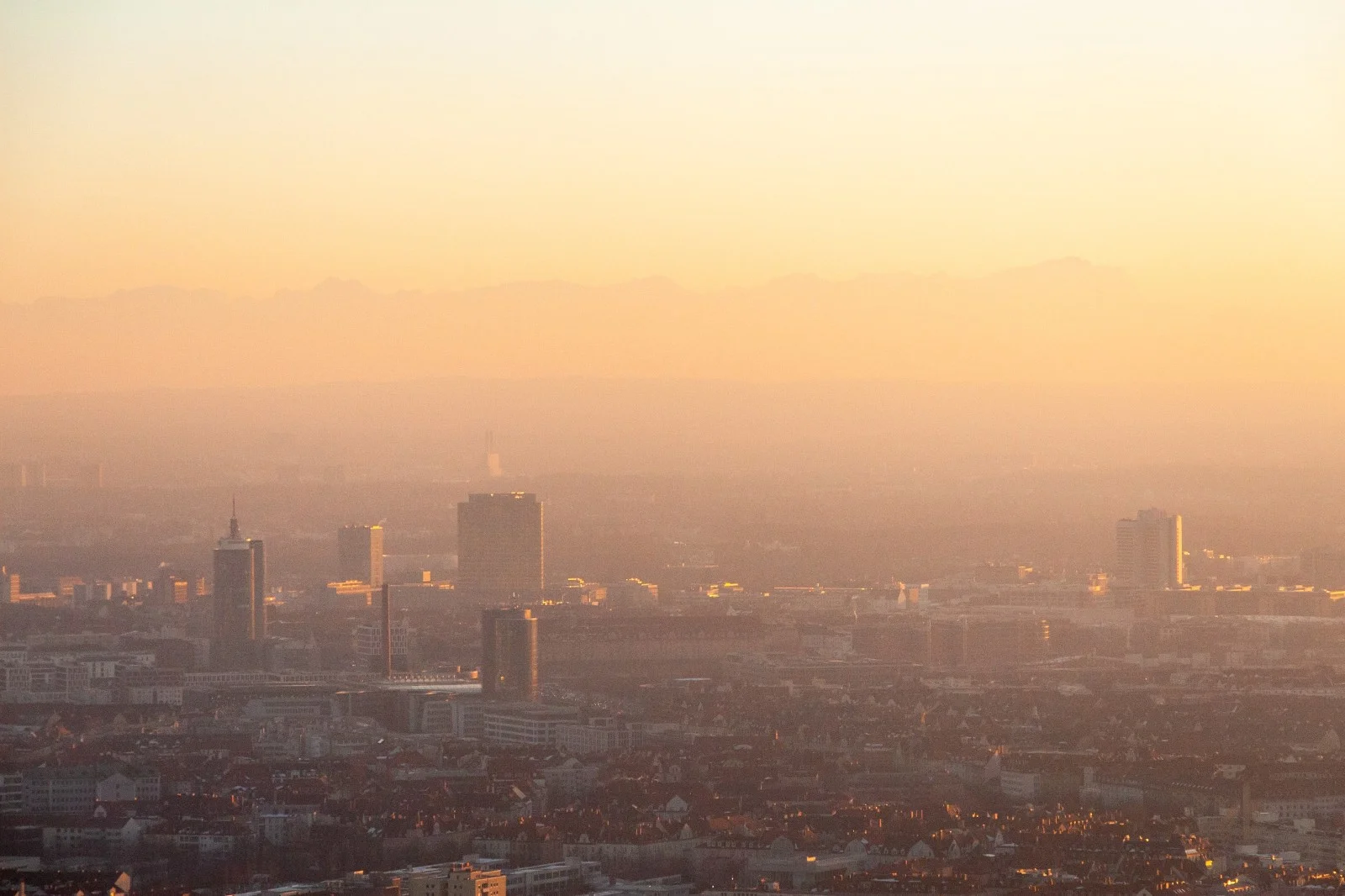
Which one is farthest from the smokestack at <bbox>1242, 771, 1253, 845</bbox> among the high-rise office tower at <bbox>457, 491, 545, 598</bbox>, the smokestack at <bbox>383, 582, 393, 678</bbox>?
the high-rise office tower at <bbox>457, 491, 545, 598</bbox>

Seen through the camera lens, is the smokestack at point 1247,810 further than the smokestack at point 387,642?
No

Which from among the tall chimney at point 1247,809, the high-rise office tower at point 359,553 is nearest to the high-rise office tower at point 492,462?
the high-rise office tower at point 359,553

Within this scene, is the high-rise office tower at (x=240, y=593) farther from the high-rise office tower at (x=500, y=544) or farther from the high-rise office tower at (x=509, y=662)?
the high-rise office tower at (x=500, y=544)

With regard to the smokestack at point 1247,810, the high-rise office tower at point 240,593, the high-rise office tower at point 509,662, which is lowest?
the smokestack at point 1247,810

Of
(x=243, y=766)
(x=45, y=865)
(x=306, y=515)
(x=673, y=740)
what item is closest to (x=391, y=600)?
(x=306, y=515)

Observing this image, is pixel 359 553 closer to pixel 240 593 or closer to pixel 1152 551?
pixel 240 593

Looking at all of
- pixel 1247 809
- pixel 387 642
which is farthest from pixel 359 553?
pixel 1247 809

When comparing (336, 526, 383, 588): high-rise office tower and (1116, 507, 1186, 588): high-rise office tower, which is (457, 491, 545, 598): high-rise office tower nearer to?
(336, 526, 383, 588): high-rise office tower
